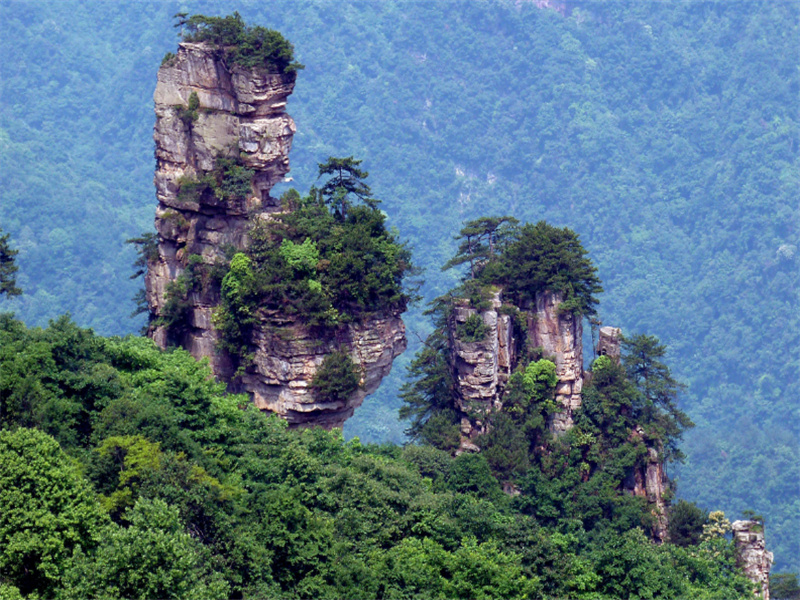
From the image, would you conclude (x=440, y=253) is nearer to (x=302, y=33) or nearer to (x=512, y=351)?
(x=302, y=33)

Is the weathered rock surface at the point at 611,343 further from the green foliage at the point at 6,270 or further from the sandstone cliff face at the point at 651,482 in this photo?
the green foliage at the point at 6,270

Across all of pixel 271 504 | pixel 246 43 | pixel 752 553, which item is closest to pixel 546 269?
pixel 752 553

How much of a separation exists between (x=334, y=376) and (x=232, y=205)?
6.35 m

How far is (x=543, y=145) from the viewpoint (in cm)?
11944

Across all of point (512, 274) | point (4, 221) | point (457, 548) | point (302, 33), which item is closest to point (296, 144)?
point (302, 33)

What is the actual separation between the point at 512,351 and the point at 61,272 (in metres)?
49.7

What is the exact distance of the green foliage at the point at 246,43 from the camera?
152 ft

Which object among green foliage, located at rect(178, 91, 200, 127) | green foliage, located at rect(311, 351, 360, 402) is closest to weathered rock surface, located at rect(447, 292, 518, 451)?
green foliage, located at rect(311, 351, 360, 402)

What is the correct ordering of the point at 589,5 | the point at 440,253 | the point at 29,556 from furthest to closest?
the point at 589,5 < the point at 440,253 < the point at 29,556

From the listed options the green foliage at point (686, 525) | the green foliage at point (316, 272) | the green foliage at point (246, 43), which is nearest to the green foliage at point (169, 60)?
the green foliage at point (246, 43)

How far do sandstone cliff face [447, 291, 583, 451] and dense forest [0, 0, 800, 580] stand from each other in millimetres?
45526

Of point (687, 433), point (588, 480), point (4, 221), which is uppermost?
point (4, 221)

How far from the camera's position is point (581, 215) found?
11519cm

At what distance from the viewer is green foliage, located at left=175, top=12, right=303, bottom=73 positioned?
46.2m
